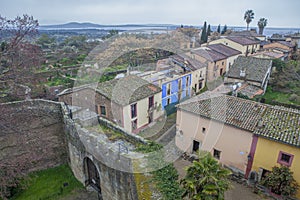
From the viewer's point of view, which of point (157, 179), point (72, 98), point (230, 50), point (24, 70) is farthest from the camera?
point (230, 50)

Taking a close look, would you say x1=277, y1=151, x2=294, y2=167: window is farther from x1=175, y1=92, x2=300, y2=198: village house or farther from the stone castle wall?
the stone castle wall

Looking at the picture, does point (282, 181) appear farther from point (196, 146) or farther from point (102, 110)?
point (102, 110)

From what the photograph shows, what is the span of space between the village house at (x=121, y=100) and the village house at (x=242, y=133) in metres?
4.55

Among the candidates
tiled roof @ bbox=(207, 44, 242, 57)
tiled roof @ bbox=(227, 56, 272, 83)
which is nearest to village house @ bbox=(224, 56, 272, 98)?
→ tiled roof @ bbox=(227, 56, 272, 83)

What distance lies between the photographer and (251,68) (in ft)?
83.9

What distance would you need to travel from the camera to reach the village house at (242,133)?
10.8m

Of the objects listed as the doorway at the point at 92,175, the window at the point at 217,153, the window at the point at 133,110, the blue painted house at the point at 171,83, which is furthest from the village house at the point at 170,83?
the doorway at the point at 92,175

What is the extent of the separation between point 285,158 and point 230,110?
12.8 ft

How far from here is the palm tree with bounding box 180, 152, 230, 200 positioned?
21.8 ft

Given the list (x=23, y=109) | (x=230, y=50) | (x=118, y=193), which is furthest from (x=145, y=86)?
(x=230, y=50)

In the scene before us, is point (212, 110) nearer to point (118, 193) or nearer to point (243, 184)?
point (243, 184)

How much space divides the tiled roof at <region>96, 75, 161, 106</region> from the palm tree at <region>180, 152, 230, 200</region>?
33.6ft

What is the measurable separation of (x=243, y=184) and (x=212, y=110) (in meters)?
4.74

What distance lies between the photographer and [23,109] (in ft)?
39.1
